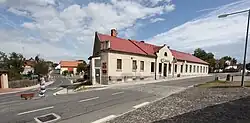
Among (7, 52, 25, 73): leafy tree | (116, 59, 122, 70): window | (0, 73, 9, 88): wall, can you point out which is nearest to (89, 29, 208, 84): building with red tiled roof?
(116, 59, 122, 70): window

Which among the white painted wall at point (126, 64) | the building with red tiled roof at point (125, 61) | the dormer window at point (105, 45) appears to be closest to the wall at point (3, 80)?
the building with red tiled roof at point (125, 61)

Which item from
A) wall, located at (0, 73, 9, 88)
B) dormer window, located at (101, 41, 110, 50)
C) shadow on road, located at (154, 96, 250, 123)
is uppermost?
dormer window, located at (101, 41, 110, 50)

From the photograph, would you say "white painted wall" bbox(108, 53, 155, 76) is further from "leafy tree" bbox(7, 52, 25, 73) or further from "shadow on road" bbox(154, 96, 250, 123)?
"leafy tree" bbox(7, 52, 25, 73)

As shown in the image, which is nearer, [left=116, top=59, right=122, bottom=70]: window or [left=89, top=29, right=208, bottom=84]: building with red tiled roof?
[left=89, top=29, right=208, bottom=84]: building with red tiled roof

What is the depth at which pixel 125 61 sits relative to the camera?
2788 centimetres

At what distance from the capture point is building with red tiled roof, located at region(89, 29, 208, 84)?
25859mm

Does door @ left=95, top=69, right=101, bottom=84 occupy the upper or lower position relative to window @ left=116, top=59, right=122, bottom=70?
lower

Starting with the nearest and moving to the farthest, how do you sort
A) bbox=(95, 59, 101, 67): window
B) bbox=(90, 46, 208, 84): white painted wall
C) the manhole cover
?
the manhole cover < bbox=(90, 46, 208, 84): white painted wall < bbox=(95, 59, 101, 67): window

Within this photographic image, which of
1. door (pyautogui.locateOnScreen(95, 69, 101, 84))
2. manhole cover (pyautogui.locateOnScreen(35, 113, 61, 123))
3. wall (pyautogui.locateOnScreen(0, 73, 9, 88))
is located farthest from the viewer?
wall (pyautogui.locateOnScreen(0, 73, 9, 88))

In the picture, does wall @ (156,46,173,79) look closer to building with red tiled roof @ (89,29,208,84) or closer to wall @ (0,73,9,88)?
building with red tiled roof @ (89,29,208,84)

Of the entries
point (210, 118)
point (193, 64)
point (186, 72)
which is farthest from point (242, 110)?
point (193, 64)

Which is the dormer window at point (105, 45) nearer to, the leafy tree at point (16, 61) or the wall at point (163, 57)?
the wall at point (163, 57)

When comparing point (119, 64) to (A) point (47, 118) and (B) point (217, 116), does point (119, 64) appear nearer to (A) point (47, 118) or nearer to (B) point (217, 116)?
(A) point (47, 118)

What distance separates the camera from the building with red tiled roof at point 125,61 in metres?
25.9
